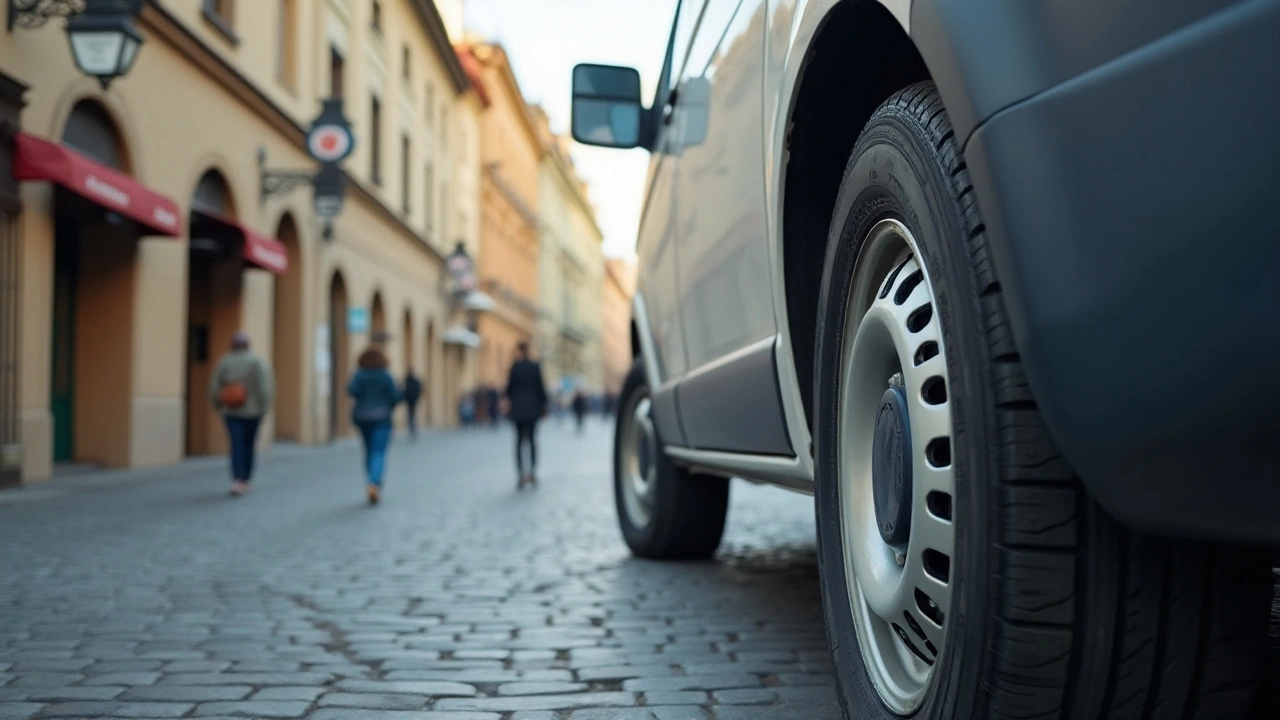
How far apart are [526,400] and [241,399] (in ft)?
9.53

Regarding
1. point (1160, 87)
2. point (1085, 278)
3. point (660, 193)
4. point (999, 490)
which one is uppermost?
point (660, 193)

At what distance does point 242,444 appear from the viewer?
11602 millimetres

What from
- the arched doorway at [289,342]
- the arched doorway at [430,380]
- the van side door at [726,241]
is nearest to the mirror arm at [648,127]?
the van side door at [726,241]

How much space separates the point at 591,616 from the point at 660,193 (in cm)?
157

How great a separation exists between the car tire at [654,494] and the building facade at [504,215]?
37.1 metres

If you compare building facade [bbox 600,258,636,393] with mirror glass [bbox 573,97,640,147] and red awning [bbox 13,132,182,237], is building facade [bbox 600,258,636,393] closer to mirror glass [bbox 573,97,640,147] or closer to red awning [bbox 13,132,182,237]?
red awning [bbox 13,132,182,237]

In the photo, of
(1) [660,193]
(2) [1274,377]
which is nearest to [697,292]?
(1) [660,193]

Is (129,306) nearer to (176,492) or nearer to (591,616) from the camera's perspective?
(176,492)

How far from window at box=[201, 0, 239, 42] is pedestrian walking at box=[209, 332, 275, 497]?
6232 millimetres

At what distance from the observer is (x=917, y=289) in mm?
1932

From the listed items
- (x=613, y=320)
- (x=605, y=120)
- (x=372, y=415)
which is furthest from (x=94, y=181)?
Result: (x=613, y=320)

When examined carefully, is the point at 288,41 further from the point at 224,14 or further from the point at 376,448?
the point at 376,448

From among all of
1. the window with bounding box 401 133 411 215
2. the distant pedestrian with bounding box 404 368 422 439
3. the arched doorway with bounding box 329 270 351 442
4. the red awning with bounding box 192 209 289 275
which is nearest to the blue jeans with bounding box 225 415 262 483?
the red awning with bounding box 192 209 289 275

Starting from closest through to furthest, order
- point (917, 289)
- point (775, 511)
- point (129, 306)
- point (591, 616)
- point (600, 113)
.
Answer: point (917, 289), point (591, 616), point (600, 113), point (775, 511), point (129, 306)
